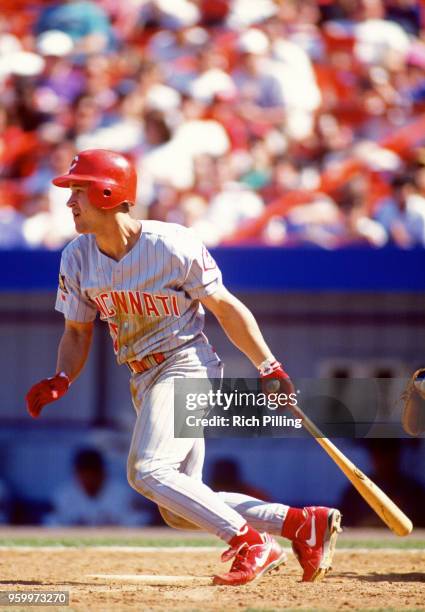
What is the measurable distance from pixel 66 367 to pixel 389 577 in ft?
5.23

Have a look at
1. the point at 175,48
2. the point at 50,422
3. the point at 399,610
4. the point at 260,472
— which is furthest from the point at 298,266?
the point at 399,610

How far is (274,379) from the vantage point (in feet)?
13.9

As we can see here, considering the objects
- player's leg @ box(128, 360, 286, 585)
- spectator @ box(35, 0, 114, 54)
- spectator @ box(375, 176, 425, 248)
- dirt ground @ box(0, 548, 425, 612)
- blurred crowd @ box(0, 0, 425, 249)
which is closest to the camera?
dirt ground @ box(0, 548, 425, 612)

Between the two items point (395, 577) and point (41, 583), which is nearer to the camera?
point (41, 583)

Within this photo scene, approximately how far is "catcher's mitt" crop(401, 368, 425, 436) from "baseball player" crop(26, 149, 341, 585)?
599 mm

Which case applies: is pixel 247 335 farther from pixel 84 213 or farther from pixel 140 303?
pixel 84 213

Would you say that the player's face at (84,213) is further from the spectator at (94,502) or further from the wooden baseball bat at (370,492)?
the spectator at (94,502)

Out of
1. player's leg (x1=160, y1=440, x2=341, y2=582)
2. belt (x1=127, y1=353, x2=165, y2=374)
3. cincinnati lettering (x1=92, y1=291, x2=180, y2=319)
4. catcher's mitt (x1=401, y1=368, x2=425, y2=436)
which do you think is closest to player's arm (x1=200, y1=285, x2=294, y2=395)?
cincinnati lettering (x1=92, y1=291, x2=180, y2=319)

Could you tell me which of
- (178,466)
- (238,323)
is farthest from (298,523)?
(238,323)

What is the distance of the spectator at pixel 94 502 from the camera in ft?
25.7

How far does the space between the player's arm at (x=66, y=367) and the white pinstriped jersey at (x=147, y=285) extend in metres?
0.14

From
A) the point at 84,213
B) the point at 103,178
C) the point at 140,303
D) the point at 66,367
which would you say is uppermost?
the point at 103,178

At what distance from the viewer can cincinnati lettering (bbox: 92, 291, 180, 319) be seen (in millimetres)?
4246

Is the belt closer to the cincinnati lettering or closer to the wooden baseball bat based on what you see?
the cincinnati lettering
